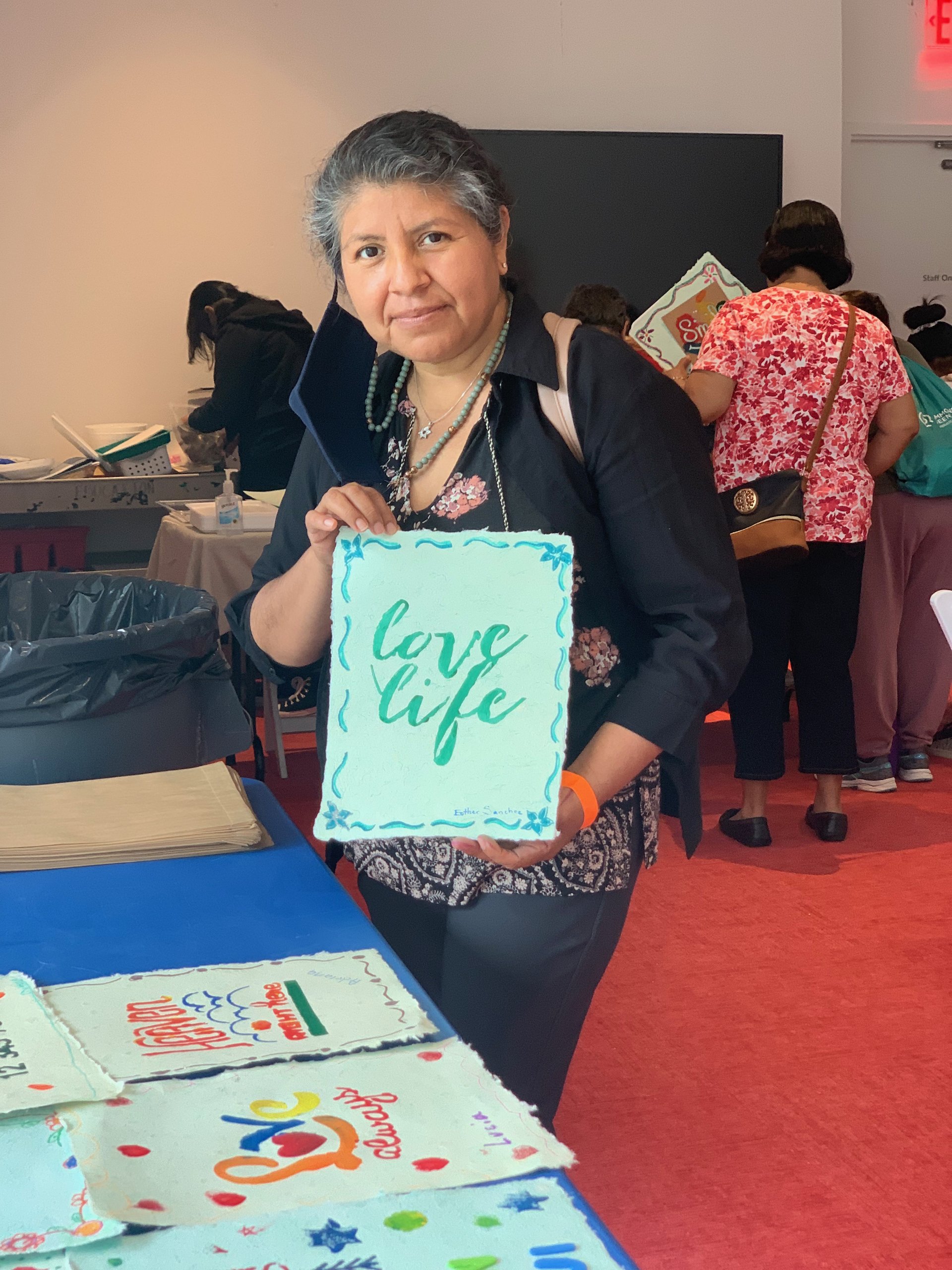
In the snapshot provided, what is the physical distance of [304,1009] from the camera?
98 centimetres

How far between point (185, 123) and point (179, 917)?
Result: 5187 millimetres

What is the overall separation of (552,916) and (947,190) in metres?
6.92

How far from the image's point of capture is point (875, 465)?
357cm

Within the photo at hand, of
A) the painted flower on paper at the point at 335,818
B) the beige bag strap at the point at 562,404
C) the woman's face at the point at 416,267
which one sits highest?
the woman's face at the point at 416,267

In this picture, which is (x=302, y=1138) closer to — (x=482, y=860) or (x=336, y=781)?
(x=336, y=781)

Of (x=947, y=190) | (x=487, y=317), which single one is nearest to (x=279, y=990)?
(x=487, y=317)

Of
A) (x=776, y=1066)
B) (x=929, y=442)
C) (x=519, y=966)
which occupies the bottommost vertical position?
(x=776, y=1066)

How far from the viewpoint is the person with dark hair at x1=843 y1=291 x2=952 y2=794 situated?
12.9 feet

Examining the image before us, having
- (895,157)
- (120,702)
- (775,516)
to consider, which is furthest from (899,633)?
(895,157)

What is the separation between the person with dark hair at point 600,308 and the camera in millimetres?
3939

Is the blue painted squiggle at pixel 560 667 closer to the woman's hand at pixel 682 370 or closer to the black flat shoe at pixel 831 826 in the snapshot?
the black flat shoe at pixel 831 826

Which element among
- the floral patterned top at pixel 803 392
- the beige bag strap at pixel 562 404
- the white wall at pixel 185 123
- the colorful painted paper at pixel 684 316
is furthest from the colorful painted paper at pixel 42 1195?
the white wall at pixel 185 123

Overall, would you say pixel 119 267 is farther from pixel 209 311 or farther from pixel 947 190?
pixel 947 190

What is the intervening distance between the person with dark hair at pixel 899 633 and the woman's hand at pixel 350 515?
124 inches
